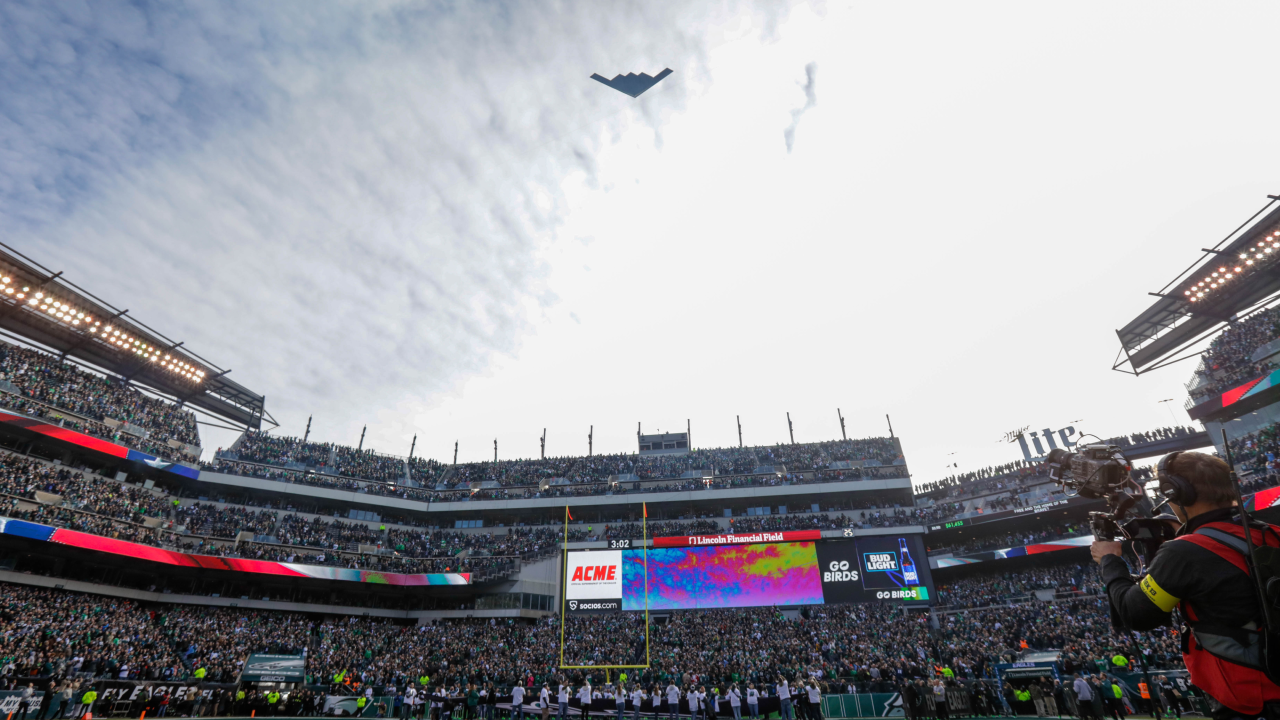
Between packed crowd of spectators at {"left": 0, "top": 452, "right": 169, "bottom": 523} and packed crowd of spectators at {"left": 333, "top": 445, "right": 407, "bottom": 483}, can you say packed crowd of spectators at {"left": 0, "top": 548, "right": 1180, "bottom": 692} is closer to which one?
packed crowd of spectators at {"left": 0, "top": 452, "right": 169, "bottom": 523}

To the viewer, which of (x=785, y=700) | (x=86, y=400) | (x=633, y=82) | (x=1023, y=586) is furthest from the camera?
(x=86, y=400)

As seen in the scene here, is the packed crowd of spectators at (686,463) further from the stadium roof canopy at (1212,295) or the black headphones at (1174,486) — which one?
the black headphones at (1174,486)

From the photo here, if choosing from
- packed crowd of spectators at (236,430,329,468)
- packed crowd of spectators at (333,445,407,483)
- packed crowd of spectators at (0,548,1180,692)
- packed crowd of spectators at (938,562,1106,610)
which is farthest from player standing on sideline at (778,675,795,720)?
packed crowd of spectators at (236,430,329,468)

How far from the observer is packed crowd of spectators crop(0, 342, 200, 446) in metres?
37.8

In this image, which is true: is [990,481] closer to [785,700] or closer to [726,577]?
[726,577]

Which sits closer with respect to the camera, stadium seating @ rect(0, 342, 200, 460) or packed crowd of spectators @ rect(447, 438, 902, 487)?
stadium seating @ rect(0, 342, 200, 460)

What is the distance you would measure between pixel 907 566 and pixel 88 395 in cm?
6046

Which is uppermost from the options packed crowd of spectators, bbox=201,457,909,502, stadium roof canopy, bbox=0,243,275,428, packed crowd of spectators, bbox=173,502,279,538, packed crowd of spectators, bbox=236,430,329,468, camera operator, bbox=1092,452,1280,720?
stadium roof canopy, bbox=0,243,275,428

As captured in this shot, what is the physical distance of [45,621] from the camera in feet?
94.0

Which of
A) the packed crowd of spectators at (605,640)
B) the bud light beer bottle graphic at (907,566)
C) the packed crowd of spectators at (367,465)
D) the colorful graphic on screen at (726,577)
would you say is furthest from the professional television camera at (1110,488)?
the packed crowd of spectators at (367,465)

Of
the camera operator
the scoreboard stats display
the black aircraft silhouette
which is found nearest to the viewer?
the camera operator

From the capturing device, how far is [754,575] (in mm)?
41031

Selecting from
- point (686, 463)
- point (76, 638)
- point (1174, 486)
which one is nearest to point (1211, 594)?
point (1174, 486)

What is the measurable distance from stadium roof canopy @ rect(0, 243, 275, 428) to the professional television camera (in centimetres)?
4619
